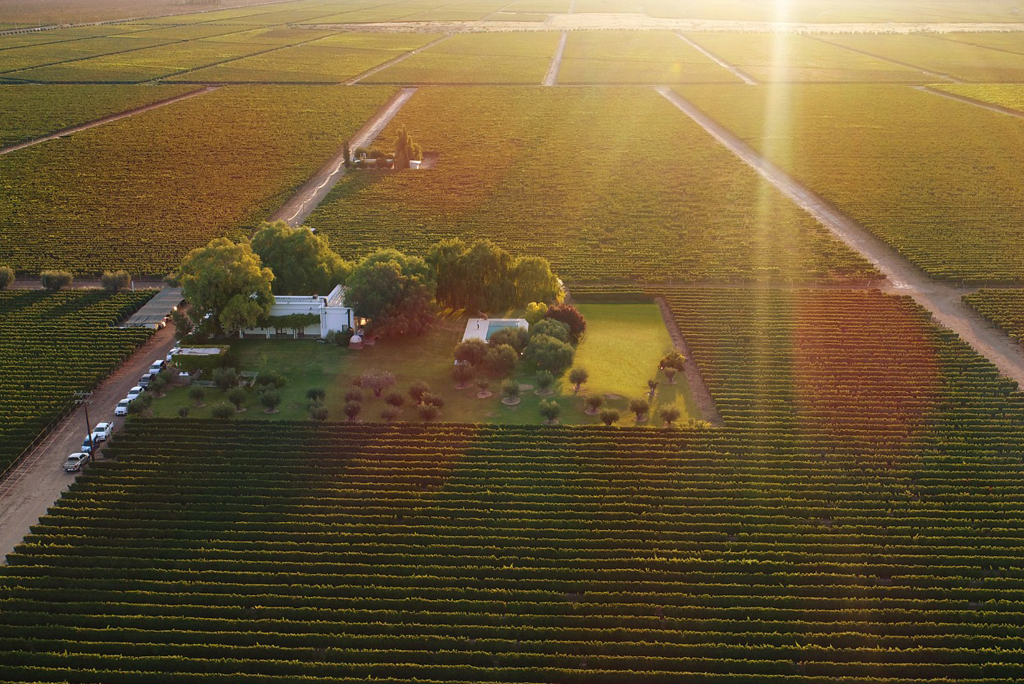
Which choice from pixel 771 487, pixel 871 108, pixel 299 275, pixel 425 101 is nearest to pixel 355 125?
pixel 425 101

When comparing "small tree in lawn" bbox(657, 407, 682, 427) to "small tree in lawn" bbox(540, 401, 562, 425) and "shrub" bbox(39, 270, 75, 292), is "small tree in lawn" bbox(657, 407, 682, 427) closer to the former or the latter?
"small tree in lawn" bbox(540, 401, 562, 425)

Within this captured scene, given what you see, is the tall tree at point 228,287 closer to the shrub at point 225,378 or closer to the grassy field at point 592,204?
the shrub at point 225,378

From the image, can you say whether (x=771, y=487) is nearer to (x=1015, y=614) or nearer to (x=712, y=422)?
(x=712, y=422)

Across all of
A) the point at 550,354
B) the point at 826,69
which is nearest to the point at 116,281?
Answer: the point at 550,354

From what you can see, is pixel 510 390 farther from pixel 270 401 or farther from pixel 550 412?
pixel 270 401

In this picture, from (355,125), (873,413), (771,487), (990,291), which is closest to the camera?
(771,487)

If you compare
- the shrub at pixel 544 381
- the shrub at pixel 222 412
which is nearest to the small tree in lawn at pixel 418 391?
the shrub at pixel 544 381
